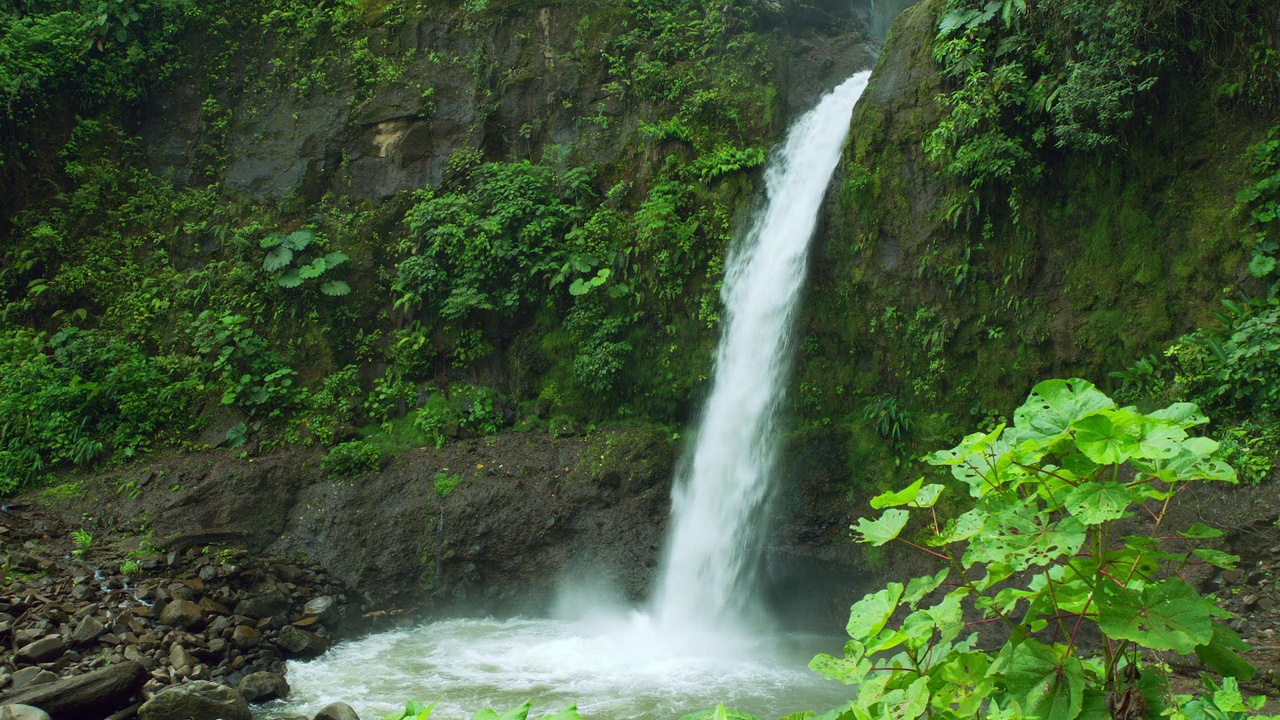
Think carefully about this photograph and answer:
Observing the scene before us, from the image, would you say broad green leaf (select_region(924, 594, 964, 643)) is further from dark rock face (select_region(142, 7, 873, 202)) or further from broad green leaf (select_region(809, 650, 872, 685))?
dark rock face (select_region(142, 7, 873, 202))

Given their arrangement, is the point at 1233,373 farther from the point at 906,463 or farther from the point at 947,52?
Result: the point at 947,52

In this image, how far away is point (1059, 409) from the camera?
164 centimetres

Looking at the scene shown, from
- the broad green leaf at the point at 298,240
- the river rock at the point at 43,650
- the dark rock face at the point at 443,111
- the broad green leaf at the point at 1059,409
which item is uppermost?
the dark rock face at the point at 443,111

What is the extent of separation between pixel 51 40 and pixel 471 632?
1121cm

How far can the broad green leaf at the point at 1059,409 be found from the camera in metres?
1.56

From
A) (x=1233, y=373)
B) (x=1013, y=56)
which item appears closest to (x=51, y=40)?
(x=1013, y=56)

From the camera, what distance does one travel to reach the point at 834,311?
9484 millimetres

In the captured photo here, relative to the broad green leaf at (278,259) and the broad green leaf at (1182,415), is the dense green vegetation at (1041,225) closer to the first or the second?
the broad green leaf at (1182,415)

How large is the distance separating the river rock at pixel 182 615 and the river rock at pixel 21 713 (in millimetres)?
2149

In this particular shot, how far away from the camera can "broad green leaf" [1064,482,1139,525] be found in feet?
4.69

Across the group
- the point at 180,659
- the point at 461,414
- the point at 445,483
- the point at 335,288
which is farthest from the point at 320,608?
the point at 335,288

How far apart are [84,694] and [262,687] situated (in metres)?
1.37

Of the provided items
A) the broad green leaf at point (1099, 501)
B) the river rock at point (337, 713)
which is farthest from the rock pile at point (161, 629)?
the broad green leaf at point (1099, 501)

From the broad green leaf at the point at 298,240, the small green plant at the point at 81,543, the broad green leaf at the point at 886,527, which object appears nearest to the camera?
the broad green leaf at the point at 886,527
